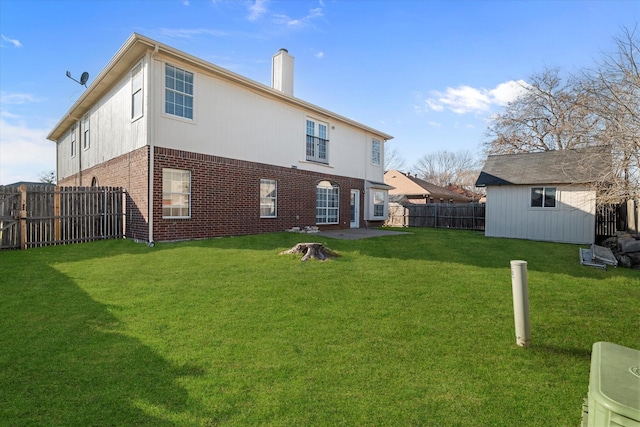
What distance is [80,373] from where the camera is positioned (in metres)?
3.02

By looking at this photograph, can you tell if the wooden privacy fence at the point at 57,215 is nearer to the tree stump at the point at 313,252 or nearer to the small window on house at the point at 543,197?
the tree stump at the point at 313,252

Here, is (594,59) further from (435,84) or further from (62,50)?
(62,50)

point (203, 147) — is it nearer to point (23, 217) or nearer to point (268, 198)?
point (268, 198)

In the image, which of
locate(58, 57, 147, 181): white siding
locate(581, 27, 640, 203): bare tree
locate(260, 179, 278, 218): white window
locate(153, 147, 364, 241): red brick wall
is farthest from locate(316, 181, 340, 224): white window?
locate(581, 27, 640, 203): bare tree

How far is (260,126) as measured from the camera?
13398 mm

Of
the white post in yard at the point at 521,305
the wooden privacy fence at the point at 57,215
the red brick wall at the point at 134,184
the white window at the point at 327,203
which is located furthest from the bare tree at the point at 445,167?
the white post in yard at the point at 521,305

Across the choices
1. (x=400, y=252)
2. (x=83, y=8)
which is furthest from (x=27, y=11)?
(x=400, y=252)

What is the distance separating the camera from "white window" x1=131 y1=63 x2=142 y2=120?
10.5 meters

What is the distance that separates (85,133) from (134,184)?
25.9ft

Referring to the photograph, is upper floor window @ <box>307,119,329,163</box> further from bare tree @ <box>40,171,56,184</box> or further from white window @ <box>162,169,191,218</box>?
bare tree @ <box>40,171,56,184</box>

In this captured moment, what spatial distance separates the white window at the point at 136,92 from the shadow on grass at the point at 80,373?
7744 millimetres

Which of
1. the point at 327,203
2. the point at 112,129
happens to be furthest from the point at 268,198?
the point at 112,129

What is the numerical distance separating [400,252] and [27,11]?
1252cm

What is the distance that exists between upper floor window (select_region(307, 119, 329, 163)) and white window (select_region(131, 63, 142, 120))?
749 cm
